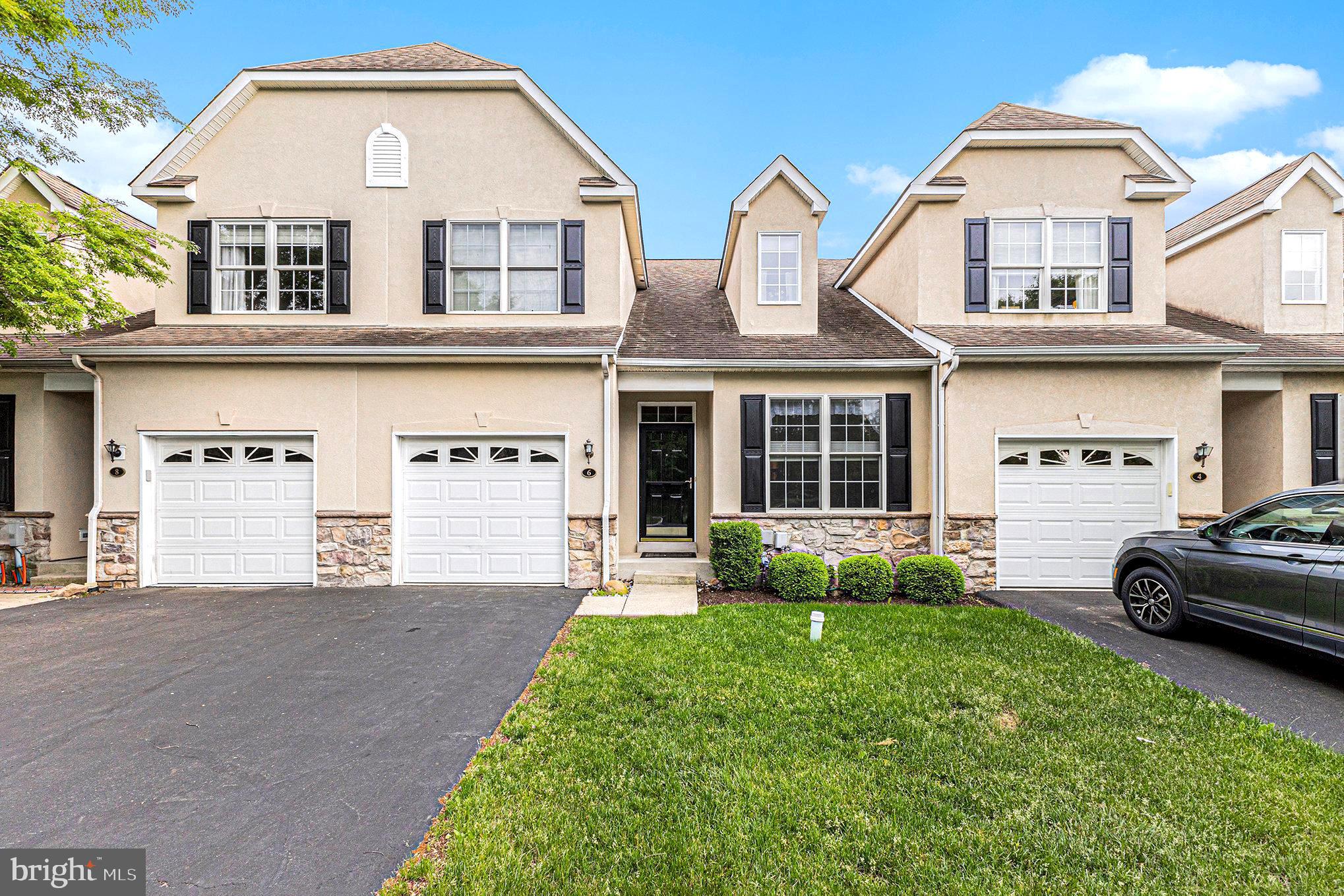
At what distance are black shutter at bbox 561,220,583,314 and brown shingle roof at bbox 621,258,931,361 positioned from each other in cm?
105

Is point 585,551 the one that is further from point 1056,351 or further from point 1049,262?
point 1049,262

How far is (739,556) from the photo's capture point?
8.02m

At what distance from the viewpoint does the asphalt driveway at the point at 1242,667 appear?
420cm

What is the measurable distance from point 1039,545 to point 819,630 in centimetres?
462

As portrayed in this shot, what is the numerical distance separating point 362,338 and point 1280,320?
49.2 feet

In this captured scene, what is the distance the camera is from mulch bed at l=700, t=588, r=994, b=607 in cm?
747

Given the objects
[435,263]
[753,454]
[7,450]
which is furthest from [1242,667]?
[7,450]

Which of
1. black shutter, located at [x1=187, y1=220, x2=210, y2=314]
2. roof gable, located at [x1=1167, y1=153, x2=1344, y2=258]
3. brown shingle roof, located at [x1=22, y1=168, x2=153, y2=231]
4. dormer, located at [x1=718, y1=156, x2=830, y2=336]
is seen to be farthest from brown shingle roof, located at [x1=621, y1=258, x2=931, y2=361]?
brown shingle roof, located at [x1=22, y1=168, x2=153, y2=231]

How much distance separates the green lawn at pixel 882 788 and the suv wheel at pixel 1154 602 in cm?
139

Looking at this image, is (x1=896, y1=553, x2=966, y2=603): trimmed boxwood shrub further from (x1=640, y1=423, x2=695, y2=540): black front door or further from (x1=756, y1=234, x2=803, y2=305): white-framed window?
(x1=756, y1=234, x2=803, y2=305): white-framed window

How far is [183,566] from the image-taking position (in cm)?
804

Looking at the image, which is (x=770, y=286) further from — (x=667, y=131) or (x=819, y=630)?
(x=667, y=131)

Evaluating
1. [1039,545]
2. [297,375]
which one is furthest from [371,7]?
[1039,545]

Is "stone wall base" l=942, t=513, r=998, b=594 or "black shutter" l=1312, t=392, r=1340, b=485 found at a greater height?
"black shutter" l=1312, t=392, r=1340, b=485
